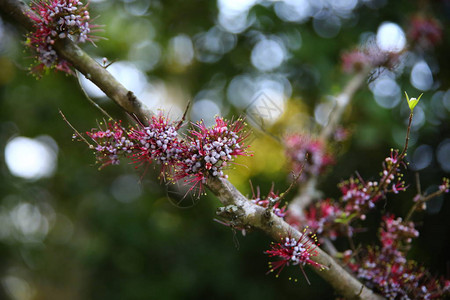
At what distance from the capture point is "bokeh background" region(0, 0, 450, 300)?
443 cm

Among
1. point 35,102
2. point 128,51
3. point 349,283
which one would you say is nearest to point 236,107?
point 128,51

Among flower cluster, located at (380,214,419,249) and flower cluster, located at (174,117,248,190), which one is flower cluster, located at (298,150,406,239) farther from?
flower cluster, located at (174,117,248,190)

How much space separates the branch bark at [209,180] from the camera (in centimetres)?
175

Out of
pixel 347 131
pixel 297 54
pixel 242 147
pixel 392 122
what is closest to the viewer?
pixel 242 147

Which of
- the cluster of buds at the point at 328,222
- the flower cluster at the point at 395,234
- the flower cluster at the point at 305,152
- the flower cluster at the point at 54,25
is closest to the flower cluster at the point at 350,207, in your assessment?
the cluster of buds at the point at 328,222

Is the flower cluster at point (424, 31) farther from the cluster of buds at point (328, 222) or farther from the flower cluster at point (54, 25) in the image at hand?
the flower cluster at point (54, 25)

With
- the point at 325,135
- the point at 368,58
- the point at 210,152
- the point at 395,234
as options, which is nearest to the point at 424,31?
the point at 368,58

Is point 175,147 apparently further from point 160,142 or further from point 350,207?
point 350,207

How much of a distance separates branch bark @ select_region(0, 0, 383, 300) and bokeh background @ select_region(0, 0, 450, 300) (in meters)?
2.23

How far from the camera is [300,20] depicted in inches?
205

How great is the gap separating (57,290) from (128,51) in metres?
6.02

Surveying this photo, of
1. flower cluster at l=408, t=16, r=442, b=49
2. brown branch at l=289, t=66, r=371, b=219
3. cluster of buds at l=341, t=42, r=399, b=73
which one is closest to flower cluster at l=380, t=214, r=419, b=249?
brown branch at l=289, t=66, r=371, b=219

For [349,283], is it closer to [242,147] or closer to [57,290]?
[242,147]

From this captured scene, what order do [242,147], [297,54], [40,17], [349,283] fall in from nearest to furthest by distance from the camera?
1. [242,147]
2. [40,17]
3. [349,283]
4. [297,54]
